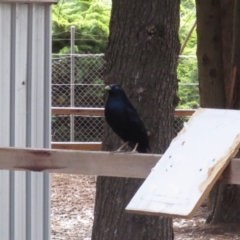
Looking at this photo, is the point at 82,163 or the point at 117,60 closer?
the point at 82,163

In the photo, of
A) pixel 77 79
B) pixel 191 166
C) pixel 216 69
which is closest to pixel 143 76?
pixel 191 166

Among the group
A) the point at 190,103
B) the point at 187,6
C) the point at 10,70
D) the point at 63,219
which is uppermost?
the point at 187,6

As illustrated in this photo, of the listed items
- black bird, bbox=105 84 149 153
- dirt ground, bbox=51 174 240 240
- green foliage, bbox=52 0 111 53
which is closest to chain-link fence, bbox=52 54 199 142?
green foliage, bbox=52 0 111 53

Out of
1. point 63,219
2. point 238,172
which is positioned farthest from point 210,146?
point 63,219

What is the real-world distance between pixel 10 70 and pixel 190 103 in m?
10.1

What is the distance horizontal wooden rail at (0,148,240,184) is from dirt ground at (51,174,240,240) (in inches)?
168

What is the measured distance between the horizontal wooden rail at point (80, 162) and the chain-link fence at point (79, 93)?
31.7 feet

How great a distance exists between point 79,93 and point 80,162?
10339mm

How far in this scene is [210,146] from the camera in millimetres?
3115

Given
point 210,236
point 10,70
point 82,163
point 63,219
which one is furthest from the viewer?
point 63,219

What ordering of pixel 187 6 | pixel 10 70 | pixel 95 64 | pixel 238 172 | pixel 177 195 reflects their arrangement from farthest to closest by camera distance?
pixel 187 6, pixel 95 64, pixel 10 70, pixel 238 172, pixel 177 195

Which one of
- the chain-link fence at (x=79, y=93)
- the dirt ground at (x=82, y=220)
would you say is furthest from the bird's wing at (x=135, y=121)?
the chain-link fence at (x=79, y=93)

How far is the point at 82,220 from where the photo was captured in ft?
28.4

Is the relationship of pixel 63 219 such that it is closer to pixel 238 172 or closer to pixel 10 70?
pixel 10 70
